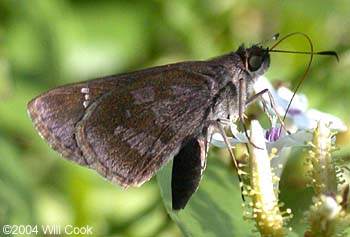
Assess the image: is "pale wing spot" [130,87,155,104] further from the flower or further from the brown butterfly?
the flower

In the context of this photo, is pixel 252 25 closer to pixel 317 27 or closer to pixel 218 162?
pixel 317 27

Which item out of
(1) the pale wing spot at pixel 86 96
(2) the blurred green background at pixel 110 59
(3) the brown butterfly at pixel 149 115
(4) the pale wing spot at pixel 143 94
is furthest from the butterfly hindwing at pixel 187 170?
(2) the blurred green background at pixel 110 59

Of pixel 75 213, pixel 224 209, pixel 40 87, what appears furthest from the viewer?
pixel 40 87

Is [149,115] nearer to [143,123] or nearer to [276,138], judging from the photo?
[143,123]

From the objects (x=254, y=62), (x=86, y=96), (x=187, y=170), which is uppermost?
(x=254, y=62)

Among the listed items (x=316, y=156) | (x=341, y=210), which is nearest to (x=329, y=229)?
(x=341, y=210)

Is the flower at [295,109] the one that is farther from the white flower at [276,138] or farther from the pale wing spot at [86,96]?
the pale wing spot at [86,96]

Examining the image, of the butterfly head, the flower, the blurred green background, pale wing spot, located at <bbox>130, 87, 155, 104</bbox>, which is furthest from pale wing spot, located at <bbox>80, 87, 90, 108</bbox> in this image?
the blurred green background

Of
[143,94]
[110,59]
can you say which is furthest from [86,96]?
[110,59]
